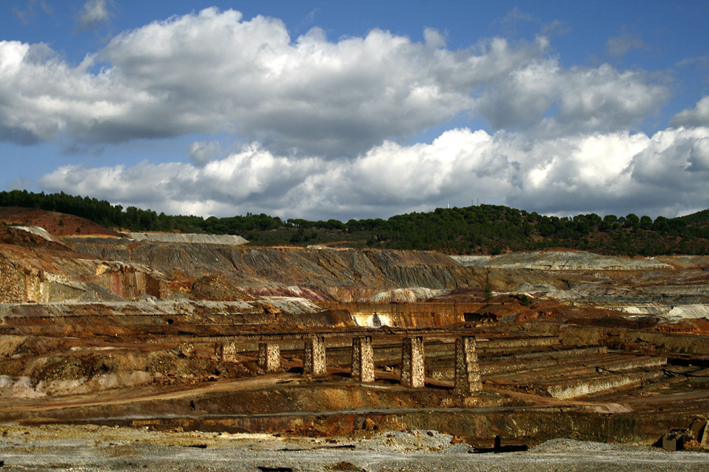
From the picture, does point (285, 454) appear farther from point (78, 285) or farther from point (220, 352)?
point (78, 285)

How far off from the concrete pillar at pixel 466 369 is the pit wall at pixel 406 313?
48434mm

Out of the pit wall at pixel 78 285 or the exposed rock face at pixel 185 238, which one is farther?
the exposed rock face at pixel 185 238

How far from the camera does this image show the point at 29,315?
45.8 meters

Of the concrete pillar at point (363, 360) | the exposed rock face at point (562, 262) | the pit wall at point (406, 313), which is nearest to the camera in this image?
the concrete pillar at point (363, 360)

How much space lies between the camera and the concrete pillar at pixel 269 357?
1105 inches

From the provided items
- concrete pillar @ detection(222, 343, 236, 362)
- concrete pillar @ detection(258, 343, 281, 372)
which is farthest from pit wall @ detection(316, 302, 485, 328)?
concrete pillar @ detection(258, 343, 281, 372)

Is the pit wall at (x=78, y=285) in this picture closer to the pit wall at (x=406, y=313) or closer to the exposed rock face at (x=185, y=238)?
the pit wall at (x=406, y=313)

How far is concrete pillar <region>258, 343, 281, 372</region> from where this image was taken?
28078 mm

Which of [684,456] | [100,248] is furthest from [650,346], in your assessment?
[100,248]

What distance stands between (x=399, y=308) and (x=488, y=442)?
55519 millimetres

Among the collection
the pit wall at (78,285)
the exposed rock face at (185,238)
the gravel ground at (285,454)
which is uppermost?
the exposed rock face at (185,238)

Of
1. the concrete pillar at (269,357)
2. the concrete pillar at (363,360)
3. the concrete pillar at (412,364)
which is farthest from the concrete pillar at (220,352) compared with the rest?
the concrete pillar at (412,364)

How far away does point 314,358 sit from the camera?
85.3 ft

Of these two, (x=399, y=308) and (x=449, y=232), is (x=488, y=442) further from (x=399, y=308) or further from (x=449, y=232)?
(x=449, y=232)
